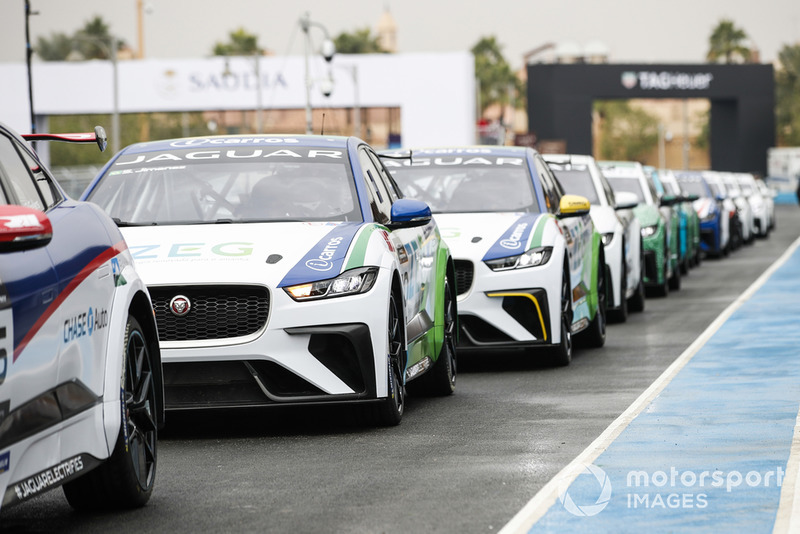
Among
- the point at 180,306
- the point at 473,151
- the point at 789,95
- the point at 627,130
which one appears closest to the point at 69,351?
the point at 180,306

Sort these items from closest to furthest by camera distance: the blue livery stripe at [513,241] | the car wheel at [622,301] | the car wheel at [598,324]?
1. the blue livery stripe at [513,241]
2. the car wheel at [598,324]
3. the car wheel at [622,301]

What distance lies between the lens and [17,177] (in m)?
5.58

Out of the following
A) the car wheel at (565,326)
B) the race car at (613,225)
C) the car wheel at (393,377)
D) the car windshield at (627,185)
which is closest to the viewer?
the car wheel at (393,377)

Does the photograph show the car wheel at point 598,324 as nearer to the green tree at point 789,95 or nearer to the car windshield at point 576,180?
the car windshield at point 576,180

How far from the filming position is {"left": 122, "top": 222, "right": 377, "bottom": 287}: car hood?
7.88 m

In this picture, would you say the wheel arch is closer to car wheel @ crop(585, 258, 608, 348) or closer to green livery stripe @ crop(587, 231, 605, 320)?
green livery stripe @ crop(587, 231, 605, 320)

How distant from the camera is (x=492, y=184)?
12383 millimetres

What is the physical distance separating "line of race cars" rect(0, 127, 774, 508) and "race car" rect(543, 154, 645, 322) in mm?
145

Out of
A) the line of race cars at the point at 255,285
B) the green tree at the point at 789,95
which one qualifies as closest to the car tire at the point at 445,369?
the line of race cars at the point at 255,285

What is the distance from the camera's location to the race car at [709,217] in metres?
29.5

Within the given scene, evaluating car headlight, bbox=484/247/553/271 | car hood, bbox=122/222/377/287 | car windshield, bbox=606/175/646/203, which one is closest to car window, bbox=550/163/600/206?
car windshield, bbox=606/175/646/203

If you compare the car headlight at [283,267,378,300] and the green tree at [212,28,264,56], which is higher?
the green tree at [212,28,264,56]

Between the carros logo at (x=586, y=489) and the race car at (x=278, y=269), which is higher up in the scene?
the race car at (x=278, y=269)

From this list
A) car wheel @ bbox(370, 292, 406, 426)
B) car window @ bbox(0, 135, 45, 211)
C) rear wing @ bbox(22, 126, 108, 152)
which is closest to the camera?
car window @ bbox(0, 135, 45, 211)
